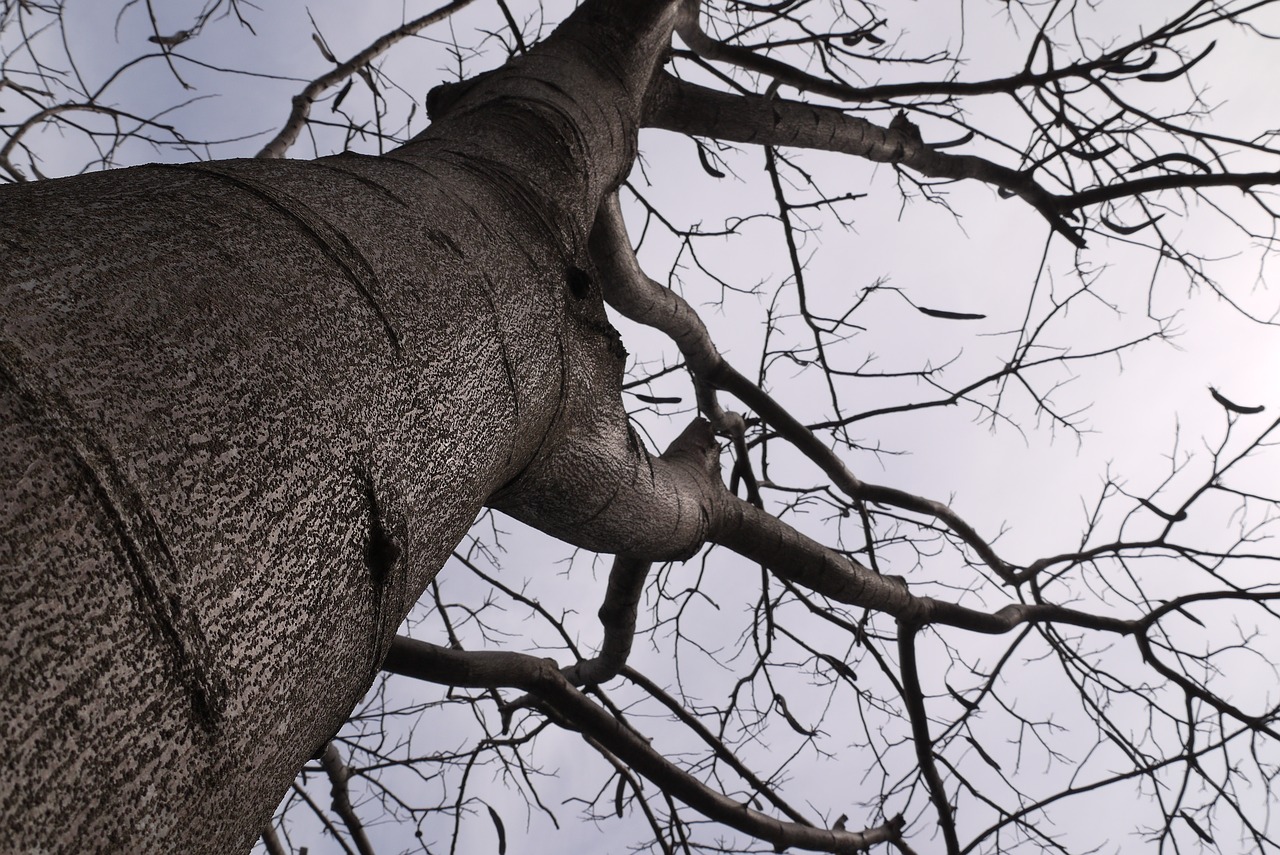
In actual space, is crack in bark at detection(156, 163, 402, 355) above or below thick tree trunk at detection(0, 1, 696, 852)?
above

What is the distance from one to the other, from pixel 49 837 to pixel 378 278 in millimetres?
462

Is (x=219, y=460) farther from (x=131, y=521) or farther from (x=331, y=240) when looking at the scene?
(x=331, y=240)

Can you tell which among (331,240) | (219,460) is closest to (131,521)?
(219,460)

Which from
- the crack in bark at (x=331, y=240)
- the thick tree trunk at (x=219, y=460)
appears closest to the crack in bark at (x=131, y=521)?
the thick tree trunk at (x=219, y=460)

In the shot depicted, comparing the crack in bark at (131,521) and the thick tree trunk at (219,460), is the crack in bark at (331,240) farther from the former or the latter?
the crack in bark at (131,521)

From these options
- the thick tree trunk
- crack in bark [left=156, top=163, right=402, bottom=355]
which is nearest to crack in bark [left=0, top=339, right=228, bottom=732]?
the thick tree trunk

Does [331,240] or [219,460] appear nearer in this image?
[219,460]

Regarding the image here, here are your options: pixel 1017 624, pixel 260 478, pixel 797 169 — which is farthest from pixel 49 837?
pixel 797 169

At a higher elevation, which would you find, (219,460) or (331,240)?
(331,240)

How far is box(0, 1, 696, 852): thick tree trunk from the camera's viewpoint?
33 centimetres

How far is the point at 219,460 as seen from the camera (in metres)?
0.43

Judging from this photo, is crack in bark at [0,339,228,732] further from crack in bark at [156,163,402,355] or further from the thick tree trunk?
crack in bark at [156,163,402,355]

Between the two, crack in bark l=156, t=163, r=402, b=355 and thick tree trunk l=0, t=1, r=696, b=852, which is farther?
crack in bark l=156, t=163, r=402, b=355

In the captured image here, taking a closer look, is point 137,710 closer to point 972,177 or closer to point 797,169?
point 972,177
